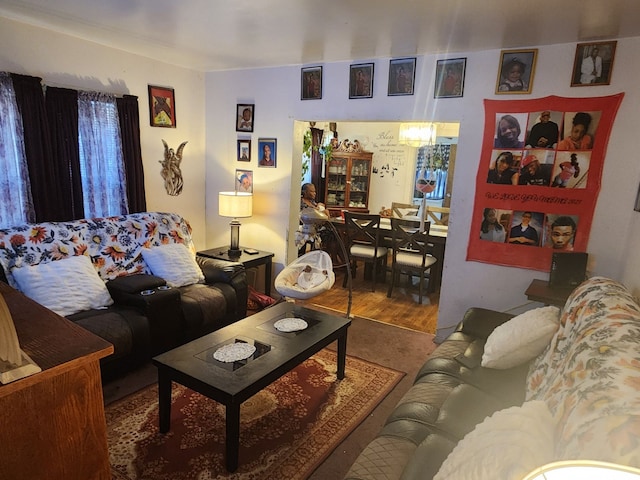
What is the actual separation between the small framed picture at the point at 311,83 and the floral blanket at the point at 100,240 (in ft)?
5.38

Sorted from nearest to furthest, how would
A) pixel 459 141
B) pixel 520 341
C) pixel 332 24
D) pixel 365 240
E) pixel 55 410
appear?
pixel 55 410, pixel 520 341, pixel 332 24, pixel 459 141, pixel 365 240

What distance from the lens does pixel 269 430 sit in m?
2.11

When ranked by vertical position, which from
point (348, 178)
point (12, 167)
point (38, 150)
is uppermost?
point (38, 150)

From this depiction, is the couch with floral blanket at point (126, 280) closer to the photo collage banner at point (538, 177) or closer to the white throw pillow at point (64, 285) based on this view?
the white throw pillow at point (64, 285)

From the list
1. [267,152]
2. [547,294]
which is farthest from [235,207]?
[547,294]

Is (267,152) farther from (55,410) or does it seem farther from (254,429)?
(55,410)

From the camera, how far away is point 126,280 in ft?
9.07

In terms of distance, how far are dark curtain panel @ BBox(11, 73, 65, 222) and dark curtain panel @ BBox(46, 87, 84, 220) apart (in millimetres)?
46

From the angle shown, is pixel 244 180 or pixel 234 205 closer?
pixel 234 205

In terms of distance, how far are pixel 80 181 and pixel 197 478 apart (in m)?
2.46

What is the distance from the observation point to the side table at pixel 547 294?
2.43 metres

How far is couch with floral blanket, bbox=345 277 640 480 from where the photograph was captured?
Result: 0.98 metres

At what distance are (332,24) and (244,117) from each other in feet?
5.80

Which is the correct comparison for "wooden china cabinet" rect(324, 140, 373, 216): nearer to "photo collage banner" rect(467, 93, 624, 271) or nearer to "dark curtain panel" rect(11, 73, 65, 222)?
"photo collage banner" rect(467, 93, 624, 271)
